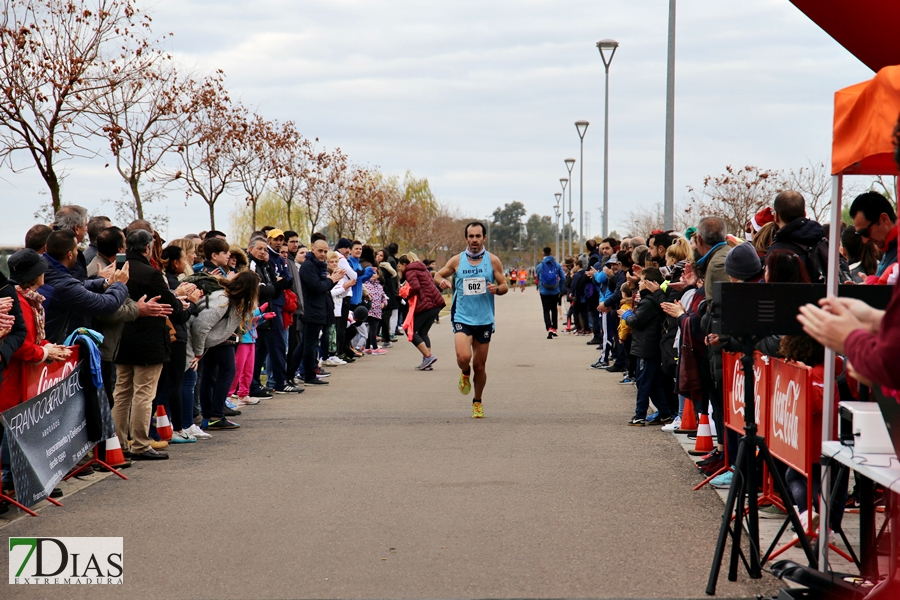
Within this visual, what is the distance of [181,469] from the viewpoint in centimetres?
838

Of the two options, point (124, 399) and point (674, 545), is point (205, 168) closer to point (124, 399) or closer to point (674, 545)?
point (124, 399)

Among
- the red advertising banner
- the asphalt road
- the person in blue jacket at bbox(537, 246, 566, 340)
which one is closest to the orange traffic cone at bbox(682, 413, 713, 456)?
the asphalt road

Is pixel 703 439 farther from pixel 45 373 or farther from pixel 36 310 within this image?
pixel 36 310

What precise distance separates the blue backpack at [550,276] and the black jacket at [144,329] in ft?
55.6

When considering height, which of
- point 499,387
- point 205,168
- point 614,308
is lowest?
point 499,387

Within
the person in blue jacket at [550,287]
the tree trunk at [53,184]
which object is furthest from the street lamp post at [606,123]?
the tree trunk at [53,184]

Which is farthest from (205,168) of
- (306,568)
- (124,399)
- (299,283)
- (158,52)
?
(306,568)

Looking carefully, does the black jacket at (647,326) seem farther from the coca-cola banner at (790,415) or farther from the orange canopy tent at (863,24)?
the orange canopy tent at (863,24)

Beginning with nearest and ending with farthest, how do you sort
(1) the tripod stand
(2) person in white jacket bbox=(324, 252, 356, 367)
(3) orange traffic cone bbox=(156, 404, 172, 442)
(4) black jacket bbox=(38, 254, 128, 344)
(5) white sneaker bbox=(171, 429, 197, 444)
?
(1) the tripod stand < (4) black jacket bbox=(38, 254, 128, 344) < (3) orange traffic cone bbox=(156, 404, 172, 442) < (5) white sneaker bbox=(171, 429, 197, 444) < (2) person in white jacket bbox=(324, 252, 356, 367)

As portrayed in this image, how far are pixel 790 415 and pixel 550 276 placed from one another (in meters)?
19.0

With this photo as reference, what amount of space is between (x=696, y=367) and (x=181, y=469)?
451cm

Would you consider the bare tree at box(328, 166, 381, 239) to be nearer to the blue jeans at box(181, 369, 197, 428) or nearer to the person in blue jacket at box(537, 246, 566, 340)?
the person in blue jacket at box(537, 246, 566, 340)

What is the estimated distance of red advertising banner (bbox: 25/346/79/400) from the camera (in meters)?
6.99

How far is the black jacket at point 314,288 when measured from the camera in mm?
15008
